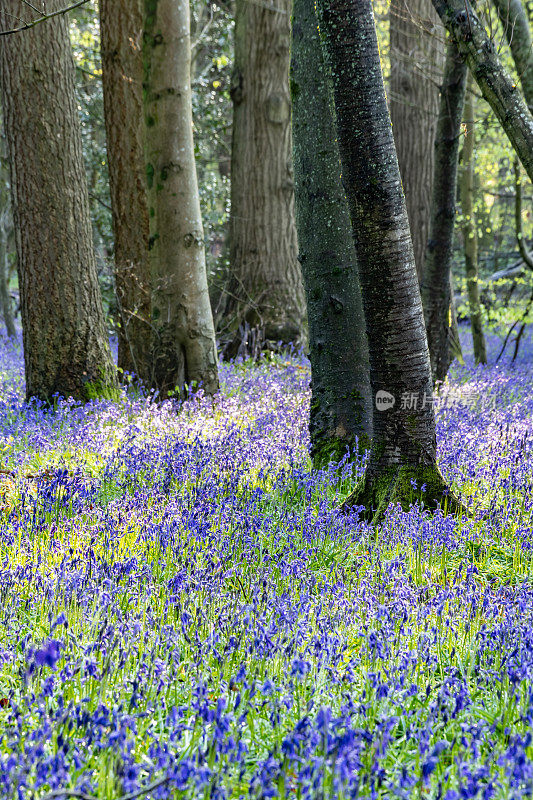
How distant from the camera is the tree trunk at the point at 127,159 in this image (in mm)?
8625

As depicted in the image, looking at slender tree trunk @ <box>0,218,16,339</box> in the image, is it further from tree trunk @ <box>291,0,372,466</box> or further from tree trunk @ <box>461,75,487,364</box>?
tree trunk @ <box>291,0,372,466</box>

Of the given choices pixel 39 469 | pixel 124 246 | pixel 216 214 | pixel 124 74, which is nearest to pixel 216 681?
pixel 39 469

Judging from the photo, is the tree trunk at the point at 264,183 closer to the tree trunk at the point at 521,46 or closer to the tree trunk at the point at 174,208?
the tree trunk at the point at 174,208

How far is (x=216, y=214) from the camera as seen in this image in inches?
639

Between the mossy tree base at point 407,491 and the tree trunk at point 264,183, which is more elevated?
the tree trunk at point 264,183

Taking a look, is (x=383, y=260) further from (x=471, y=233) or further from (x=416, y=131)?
(x=471, y=233)

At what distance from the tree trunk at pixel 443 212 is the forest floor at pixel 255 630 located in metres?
3.83

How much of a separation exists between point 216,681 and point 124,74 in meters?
8.60

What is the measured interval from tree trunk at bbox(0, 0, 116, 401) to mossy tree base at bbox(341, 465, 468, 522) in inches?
159

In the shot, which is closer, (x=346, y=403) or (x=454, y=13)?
(x=454, y=13)

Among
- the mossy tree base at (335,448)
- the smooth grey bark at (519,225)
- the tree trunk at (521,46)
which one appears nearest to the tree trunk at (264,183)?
the smooth grey bark at (519,225)

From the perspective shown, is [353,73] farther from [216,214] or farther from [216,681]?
[216,214]

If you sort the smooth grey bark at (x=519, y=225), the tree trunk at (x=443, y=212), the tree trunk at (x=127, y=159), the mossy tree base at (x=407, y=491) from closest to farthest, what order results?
the mossy tree base at (x=407, y=491) → the tree trunk at (x=443, y=212) → the tree trunk at (x=127, y=159) → the smooth grey bark at (x=519, y=225)

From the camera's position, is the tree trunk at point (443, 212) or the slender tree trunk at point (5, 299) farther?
the slender tree trunk at point (5, 299)
